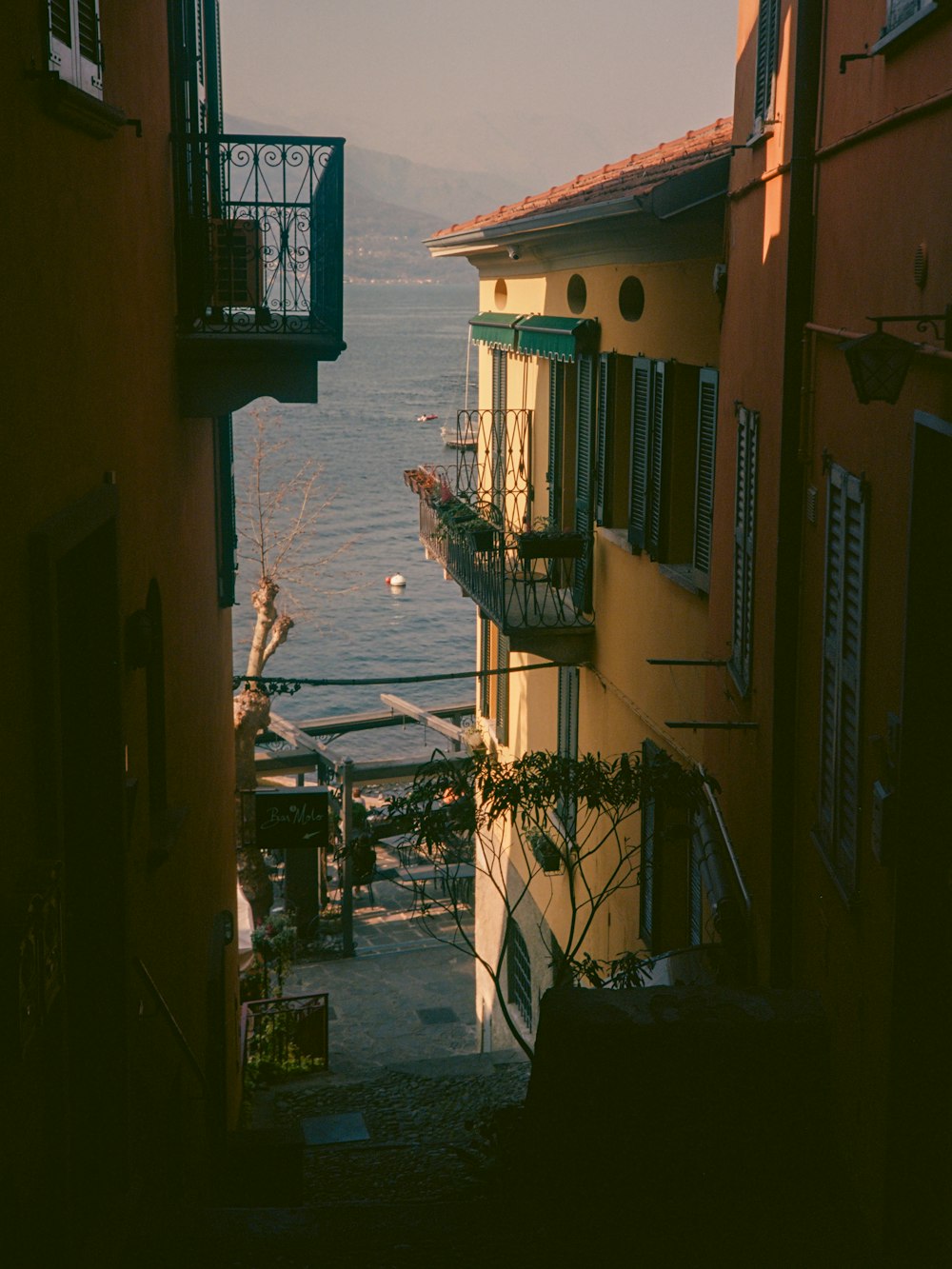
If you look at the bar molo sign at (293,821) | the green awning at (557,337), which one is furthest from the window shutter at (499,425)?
the bar molo sign at (293,821)

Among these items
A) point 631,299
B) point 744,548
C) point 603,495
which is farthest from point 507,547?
point 744,548

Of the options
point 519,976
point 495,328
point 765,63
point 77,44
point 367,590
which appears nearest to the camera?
point 77,44

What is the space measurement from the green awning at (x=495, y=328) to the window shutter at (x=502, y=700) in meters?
3.70

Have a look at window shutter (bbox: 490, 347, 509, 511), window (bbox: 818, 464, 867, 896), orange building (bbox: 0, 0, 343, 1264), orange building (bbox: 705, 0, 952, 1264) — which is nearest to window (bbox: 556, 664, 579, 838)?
window shutter (bbox: 490, 347, 509, 511)

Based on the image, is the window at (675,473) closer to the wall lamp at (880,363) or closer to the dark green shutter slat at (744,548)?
the dark green shutter slat at (744,548)

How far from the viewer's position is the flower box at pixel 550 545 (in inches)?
545

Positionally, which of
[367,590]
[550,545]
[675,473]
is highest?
[675,473]

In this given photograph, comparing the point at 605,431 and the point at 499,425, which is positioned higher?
the point at 605,431

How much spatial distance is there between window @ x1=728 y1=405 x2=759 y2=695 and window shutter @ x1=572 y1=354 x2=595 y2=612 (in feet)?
15.7

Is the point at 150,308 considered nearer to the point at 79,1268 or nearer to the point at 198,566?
the point at 198,566

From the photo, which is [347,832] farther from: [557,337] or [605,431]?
[605,431]

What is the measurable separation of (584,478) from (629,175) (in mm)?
2802

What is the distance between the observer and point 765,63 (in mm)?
8188

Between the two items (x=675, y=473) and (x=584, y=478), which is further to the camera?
(x=584, y=478)
